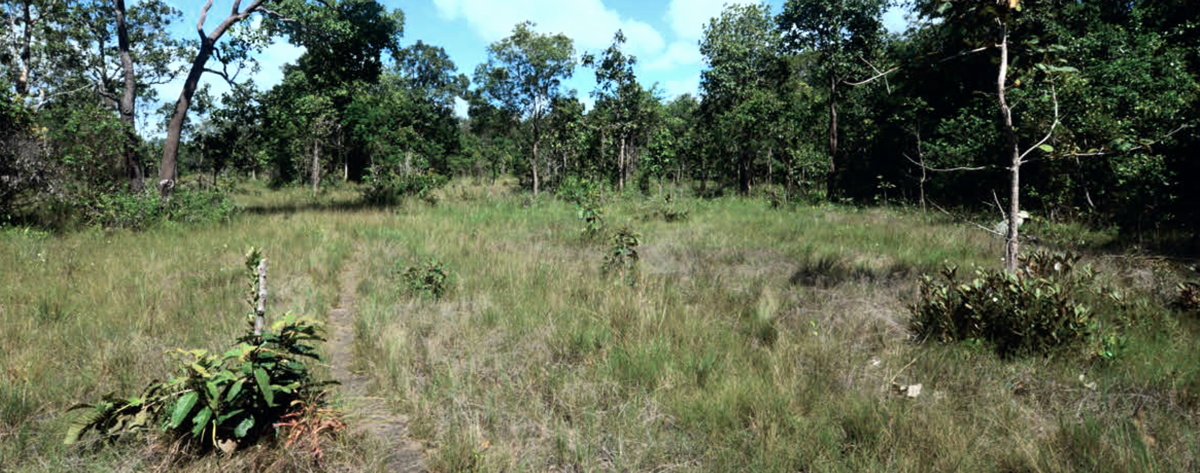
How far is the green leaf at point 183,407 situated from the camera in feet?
7.64

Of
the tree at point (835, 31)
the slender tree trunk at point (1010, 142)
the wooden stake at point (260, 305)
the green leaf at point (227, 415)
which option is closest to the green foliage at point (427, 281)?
the wooden stake at point (260, 305)

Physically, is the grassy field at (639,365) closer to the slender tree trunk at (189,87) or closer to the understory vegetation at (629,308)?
the understory vegetation at (629,308)

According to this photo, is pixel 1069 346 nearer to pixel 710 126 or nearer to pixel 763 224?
pixel 763 224

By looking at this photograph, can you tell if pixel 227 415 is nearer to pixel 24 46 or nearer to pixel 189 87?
pixel 189 87

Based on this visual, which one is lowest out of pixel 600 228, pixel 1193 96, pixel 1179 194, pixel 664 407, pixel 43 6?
pixel 664 407

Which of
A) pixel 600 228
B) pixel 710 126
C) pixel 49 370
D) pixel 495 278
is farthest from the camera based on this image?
pixel 710 126

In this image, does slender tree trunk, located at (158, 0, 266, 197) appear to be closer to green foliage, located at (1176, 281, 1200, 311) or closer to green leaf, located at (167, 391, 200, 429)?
green leaf, located at (167, 391, 200, 429)

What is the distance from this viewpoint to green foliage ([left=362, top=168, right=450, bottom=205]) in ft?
55.9

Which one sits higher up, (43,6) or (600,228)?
(43,6)

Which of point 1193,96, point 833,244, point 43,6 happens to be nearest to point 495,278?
point 833,244

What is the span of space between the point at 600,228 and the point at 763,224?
15.1 feet

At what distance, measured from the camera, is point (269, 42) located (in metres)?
13.6

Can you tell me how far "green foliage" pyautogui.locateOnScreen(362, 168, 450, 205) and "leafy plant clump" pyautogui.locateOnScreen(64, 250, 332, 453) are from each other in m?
15.1

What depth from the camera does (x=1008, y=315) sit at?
13.4 feet
